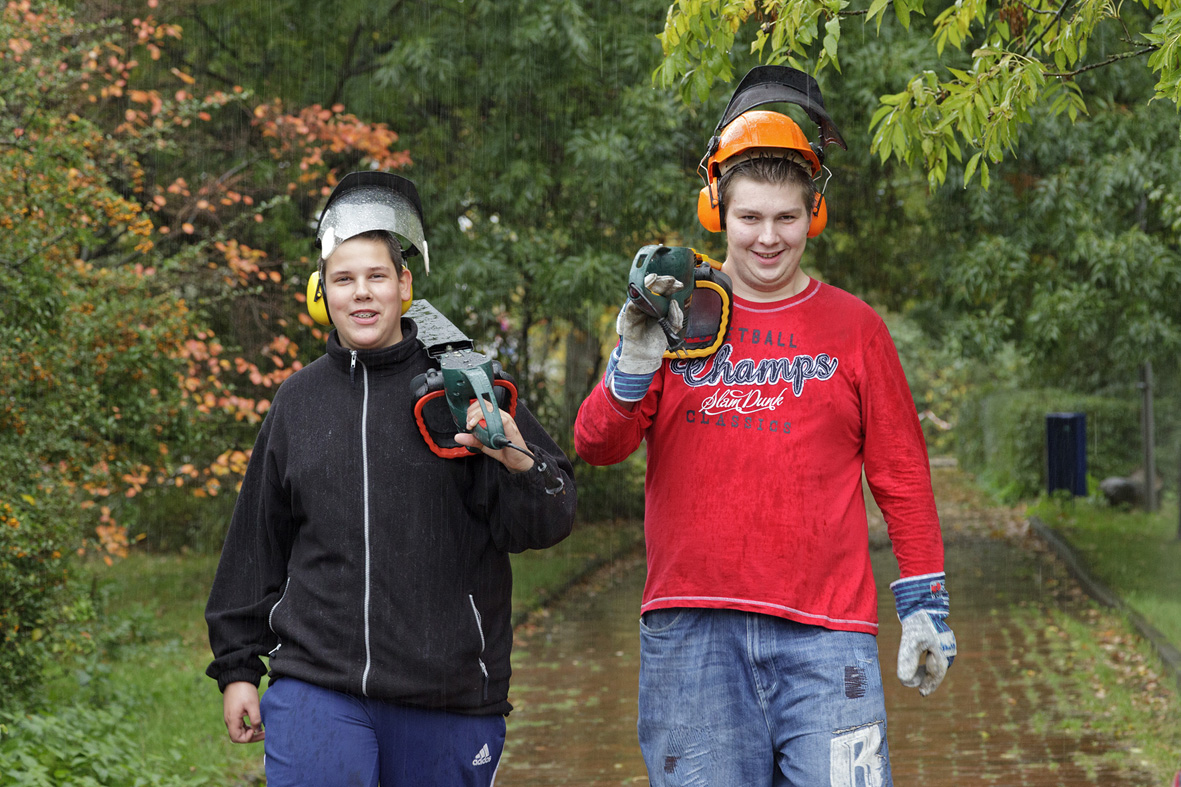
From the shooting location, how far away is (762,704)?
296 centimetres

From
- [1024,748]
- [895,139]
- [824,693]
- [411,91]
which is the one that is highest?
[411,91]

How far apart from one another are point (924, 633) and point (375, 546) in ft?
4.06

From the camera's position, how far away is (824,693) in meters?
2.88

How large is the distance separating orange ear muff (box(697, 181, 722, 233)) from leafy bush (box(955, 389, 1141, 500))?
1735cm

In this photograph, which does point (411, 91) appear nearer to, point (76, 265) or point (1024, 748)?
point (76, 265)

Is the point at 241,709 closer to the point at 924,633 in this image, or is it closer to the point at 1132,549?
the point at 924,633

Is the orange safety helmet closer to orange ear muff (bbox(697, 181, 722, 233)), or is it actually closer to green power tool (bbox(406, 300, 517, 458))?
orange ear muff (bbox(697, 181, 722, 233))

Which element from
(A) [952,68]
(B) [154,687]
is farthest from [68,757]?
(A) [952,68]

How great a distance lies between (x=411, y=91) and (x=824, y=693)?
8.95 m

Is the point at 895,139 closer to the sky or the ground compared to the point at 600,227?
closer to the ground

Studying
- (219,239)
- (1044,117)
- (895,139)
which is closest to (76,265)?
(219,239)

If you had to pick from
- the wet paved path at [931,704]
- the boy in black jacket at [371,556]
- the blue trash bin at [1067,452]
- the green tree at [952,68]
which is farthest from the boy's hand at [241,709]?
the blue trash bin at [1067,452]

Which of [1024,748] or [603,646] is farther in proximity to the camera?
[603,646]

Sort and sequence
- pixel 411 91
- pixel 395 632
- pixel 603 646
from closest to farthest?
pixel 395 632, pixel 603 646, pixel 411 91
